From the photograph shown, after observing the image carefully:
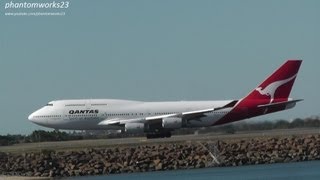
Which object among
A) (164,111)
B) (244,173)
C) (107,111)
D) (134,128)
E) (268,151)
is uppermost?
(107,111)

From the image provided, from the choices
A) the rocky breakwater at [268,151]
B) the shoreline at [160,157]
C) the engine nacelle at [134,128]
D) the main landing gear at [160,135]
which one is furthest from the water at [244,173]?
the main landing gear at [160,135]

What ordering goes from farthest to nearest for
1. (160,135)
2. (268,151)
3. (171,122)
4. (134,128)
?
1. (160,135)
2. (134,128)
3. (171,122)
4. (268,151)

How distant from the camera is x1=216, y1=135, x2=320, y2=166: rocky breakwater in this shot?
2274 inches

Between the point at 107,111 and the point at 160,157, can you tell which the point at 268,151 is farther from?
the point at 107,111

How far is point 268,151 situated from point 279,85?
19561 mm

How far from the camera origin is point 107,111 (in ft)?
257

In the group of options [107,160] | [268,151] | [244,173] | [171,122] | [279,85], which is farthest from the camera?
[279,85]

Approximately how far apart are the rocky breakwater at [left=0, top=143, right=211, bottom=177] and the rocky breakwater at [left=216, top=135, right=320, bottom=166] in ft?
4.44

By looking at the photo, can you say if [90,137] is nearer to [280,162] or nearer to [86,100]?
[86,100]

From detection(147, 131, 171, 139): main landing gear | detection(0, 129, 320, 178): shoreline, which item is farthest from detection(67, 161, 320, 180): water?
detection(147, 131, 171, 139): main landing gear

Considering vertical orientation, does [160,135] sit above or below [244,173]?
above

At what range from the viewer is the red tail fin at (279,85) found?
257ft

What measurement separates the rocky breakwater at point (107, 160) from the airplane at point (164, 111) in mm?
14093

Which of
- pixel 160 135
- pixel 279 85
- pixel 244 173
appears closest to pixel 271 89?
pixel 279 85
